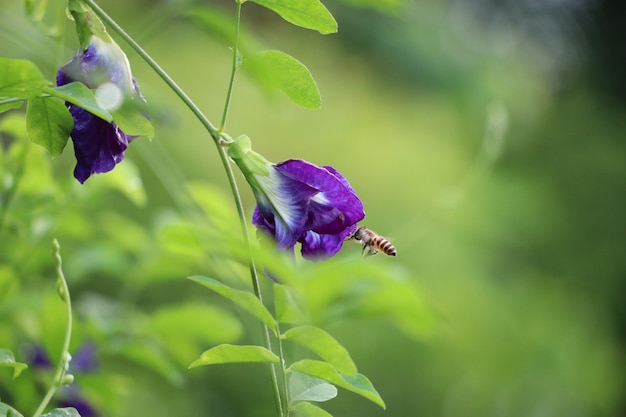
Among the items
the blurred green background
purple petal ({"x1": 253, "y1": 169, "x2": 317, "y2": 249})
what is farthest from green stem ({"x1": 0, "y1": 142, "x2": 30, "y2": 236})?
purple petal ({"x1": 253, "y1": 169, "x2": 317, "y2": 249})

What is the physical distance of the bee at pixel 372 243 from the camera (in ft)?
2.19

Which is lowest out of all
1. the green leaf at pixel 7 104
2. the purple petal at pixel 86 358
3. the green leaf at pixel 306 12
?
the green leaf at pixel 7 104

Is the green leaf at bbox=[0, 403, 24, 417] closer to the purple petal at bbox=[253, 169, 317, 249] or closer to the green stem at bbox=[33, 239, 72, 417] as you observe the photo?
the green stem at bbox=[33, 239, 72, 417]

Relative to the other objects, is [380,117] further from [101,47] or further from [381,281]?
[101,47]

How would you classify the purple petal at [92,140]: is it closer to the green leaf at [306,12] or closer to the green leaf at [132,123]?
the green leaf at [132,123]

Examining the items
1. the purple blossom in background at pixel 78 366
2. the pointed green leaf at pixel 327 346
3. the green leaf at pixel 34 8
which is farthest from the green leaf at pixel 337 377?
the purple blossom in background at pixel 78 366

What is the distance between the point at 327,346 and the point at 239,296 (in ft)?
0.19

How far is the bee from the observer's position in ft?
2.19

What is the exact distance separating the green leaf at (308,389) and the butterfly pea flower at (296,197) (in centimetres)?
8

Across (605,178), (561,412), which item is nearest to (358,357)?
(561,412)

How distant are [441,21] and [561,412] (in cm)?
340

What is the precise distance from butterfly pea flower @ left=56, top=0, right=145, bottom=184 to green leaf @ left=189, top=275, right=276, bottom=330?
0.10 metres

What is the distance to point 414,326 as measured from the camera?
3.33 feet

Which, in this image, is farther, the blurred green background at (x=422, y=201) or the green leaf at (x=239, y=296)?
the blurred green background at (x=422, y=201)
